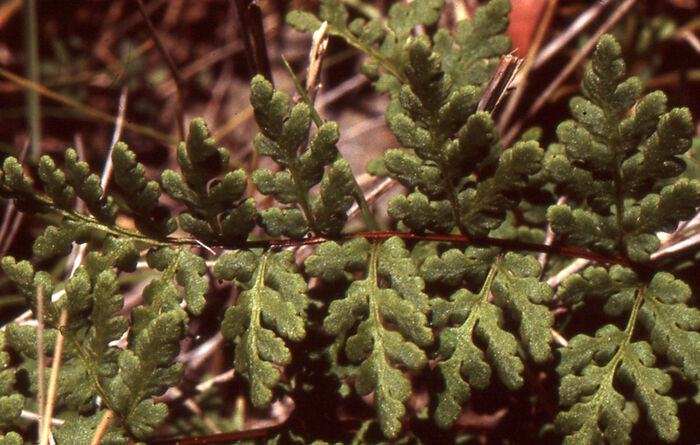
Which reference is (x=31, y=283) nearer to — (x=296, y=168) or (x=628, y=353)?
(x=296, y=168)

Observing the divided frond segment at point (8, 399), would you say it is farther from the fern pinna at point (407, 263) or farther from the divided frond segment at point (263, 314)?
the divided frond segment at point (263, 314)


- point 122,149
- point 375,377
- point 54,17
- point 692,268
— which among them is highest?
point 54,17

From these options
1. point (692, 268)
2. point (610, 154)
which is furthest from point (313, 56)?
point (692, 268)

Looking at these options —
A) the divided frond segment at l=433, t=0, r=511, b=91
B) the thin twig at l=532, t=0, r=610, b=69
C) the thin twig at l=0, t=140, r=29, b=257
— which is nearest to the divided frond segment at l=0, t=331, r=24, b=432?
the thin twig at l=0, t=140, r=29, b=257

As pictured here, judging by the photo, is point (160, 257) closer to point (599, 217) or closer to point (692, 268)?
point (599, 217)

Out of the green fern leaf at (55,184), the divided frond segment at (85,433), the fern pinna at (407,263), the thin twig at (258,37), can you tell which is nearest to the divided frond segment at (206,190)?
the fern pinna at (407,263)

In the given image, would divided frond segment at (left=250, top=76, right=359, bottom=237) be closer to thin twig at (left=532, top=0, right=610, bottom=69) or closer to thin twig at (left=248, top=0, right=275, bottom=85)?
thin twig at (left=248, top=0, right=275, bottom=85)
